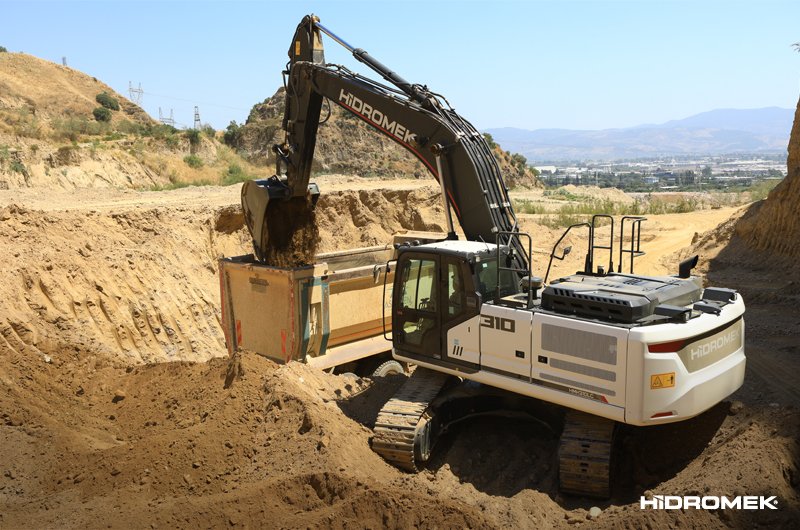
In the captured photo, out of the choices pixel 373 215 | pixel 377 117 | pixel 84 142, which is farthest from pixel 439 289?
pixel 84 142

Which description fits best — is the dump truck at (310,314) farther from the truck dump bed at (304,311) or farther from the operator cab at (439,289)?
the operator cab at (439,289)

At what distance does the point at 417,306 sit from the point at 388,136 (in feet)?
7.96

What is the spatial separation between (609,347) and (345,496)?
106 inches

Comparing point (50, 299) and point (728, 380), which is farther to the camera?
point (50, 299)

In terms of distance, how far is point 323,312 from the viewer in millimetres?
9461

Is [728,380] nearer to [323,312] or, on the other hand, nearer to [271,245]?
[323,312]

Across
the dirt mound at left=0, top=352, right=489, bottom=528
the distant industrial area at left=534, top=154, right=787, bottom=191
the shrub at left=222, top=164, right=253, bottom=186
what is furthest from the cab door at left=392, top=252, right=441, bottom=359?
the distant industrial area at left=534, top=154, right=787, bottom=191

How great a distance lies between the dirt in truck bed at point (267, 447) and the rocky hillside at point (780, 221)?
16.4 feet

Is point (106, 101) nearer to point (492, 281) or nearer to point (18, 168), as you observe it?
point (18, 168)

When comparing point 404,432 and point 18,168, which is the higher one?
point 18,168

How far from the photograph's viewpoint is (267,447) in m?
7.49

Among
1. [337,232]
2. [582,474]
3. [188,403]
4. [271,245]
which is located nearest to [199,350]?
[271,245]

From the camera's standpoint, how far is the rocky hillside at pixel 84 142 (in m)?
25.5

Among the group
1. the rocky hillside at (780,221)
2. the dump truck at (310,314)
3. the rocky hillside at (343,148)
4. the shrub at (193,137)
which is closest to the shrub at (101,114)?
the rocky hillside at (343,148)
